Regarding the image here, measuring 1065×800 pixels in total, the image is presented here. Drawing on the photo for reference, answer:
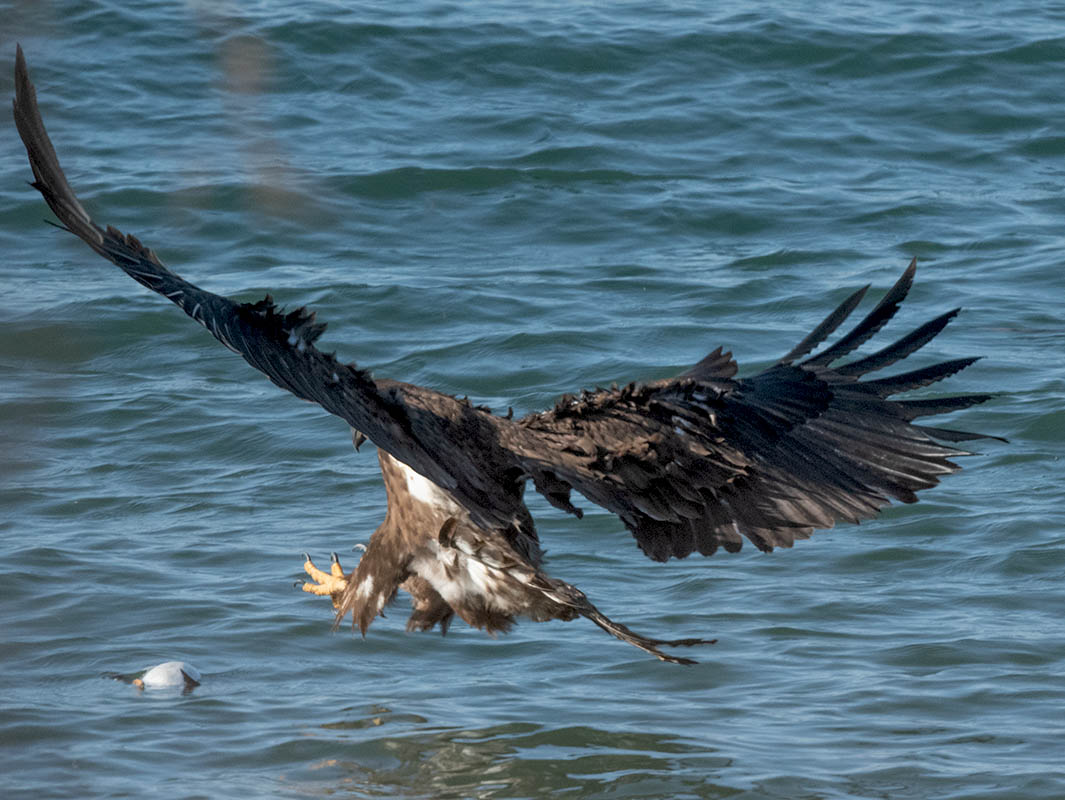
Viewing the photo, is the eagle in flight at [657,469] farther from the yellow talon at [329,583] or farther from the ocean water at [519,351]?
the ocean water at [519,351]

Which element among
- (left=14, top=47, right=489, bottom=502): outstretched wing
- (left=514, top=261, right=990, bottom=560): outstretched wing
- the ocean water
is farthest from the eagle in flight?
the ocean water

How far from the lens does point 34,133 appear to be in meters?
3.36

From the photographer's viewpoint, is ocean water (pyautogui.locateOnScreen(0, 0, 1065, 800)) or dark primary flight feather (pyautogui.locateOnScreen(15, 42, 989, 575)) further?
ocean water (pyautogui.locateOnScreen(0, 0, 1065, 800))

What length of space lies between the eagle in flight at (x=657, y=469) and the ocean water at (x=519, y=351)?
0.58 m

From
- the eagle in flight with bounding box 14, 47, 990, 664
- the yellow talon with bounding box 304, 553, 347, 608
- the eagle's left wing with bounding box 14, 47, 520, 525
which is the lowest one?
the yellow talon with bounding box 304, 553, 347, 608

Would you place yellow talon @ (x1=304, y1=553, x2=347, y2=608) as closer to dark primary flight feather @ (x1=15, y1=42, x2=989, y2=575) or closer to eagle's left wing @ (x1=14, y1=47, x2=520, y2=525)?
dark primary flight feather @ (x1=15, y1=42, x2=989, y2=575)

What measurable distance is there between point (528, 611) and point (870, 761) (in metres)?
1.10

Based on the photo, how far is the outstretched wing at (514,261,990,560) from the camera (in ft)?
14.5

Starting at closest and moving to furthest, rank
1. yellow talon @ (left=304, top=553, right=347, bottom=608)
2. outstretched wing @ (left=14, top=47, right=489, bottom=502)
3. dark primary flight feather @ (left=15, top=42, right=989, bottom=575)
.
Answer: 1. outstretched wing @ (left=14, top=47, right=489, bottom=502)
2. dark primary flight feather @ (left=15, top=42, right=989, bottom=575)
3. yellow talon @ (left=304, top=553, right=347, bottom=608)

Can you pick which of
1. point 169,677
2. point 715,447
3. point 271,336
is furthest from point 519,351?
point 271,336

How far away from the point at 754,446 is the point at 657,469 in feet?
1.26

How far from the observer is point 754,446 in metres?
4.65

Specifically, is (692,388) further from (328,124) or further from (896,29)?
(896,29)

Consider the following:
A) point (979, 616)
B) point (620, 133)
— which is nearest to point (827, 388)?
point (979, 616)
